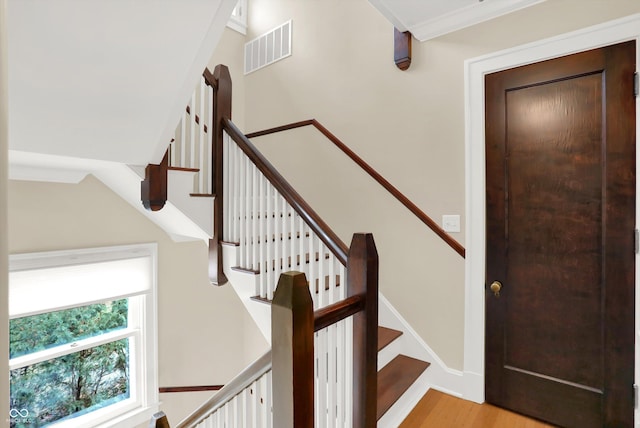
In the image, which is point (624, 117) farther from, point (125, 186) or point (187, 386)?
point (187, 386)

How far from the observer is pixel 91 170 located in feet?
8.20

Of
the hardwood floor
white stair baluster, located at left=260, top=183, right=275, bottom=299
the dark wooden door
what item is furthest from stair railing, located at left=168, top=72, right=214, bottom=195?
the hardwood floor

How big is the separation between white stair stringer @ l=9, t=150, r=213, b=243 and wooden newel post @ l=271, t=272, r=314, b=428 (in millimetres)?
1478

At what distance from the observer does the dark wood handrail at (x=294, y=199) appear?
171 centimetres

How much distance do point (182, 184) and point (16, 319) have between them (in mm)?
1815

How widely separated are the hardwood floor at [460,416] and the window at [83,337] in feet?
8.27

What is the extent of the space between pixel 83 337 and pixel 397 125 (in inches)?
126

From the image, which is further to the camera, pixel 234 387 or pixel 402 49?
pixel 402 49

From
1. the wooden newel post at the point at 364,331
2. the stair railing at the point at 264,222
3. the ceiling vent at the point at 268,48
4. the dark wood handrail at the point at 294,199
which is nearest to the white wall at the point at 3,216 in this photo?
the wooden newel post at the point at 364,331

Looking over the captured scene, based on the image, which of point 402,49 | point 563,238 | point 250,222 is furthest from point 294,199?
point 563,238

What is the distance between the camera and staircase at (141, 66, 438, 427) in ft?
6.32

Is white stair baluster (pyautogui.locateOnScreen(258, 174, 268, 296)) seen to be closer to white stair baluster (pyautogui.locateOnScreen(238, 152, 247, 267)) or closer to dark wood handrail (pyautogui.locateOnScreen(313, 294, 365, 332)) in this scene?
white stair baluster (pyautogui.locateOnScreen(238, 152, 247, 267))

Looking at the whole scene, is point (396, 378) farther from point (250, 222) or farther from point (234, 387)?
point (250, 222)

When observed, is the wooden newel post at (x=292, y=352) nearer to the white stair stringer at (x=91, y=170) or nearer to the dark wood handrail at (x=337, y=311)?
the dark wood handrail at (x=337, y=311)
